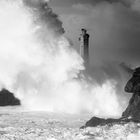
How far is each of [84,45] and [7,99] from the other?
23.9 m

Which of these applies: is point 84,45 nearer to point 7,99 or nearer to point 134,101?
point 7,99

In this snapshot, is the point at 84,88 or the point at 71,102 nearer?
the point at 71,102

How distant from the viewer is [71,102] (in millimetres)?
90625

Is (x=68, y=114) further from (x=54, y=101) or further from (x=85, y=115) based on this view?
(x=54, y=101)

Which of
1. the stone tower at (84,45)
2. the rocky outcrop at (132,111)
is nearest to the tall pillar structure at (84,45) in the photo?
the stone tower at (84,45)

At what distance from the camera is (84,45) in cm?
11644

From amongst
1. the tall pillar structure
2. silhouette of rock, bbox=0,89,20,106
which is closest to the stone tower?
Result: the tall pillar structure

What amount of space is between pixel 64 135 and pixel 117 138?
19.7 ft

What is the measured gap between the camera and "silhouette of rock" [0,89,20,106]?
102 m

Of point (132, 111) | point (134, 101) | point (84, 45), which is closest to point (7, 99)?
point (84, 45)

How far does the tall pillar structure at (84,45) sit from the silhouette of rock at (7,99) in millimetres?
20316

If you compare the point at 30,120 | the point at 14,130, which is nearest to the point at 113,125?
the point at 14,130

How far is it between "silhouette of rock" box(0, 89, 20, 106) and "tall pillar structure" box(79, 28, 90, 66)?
2032 centimetres

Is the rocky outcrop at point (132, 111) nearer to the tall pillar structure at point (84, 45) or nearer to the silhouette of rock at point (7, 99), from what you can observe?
the silhouette of rock at point (7, 99)
